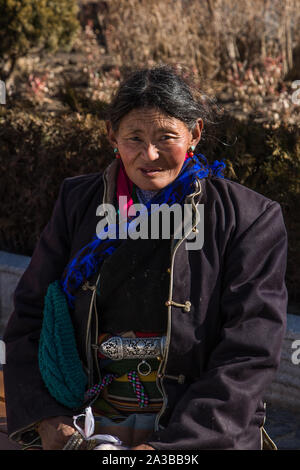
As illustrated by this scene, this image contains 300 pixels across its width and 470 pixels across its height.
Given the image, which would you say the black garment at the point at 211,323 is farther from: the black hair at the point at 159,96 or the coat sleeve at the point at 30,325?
the black hair at the point at 159,96

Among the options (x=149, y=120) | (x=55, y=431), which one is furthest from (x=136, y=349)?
(x=149, y=120)

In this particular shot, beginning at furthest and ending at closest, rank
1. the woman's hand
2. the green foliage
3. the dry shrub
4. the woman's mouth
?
the dry shrub < the green foliage < the woman's mouth < the woman's hand

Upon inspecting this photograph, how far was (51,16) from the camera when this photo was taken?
6.59 metres

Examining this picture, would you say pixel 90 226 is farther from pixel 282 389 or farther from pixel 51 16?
pixel 51 16

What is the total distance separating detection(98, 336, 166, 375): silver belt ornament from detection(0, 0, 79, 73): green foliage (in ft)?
15.0

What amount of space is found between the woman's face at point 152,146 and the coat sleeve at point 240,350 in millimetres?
337

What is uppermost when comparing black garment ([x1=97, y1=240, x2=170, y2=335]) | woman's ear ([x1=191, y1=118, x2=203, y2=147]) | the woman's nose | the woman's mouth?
woman's ear ([x1=191, y1=118, x2=203, y2=147])

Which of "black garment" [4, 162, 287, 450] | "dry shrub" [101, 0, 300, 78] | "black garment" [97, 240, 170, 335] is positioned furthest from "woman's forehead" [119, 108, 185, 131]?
"dry shrub" [101, 0, 300, 78]

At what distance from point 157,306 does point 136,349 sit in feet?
0.52

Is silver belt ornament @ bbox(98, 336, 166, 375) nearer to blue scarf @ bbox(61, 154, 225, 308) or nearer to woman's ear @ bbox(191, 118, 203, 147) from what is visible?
blue scarf @ bbox(61, 154, 225, 308)

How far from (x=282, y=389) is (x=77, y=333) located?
1438 millimetres

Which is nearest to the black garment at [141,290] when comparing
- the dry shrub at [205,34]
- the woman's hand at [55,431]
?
the woman's hand at [55,431]

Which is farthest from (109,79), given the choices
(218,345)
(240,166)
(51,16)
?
(218,345)

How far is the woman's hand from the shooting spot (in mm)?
2365
